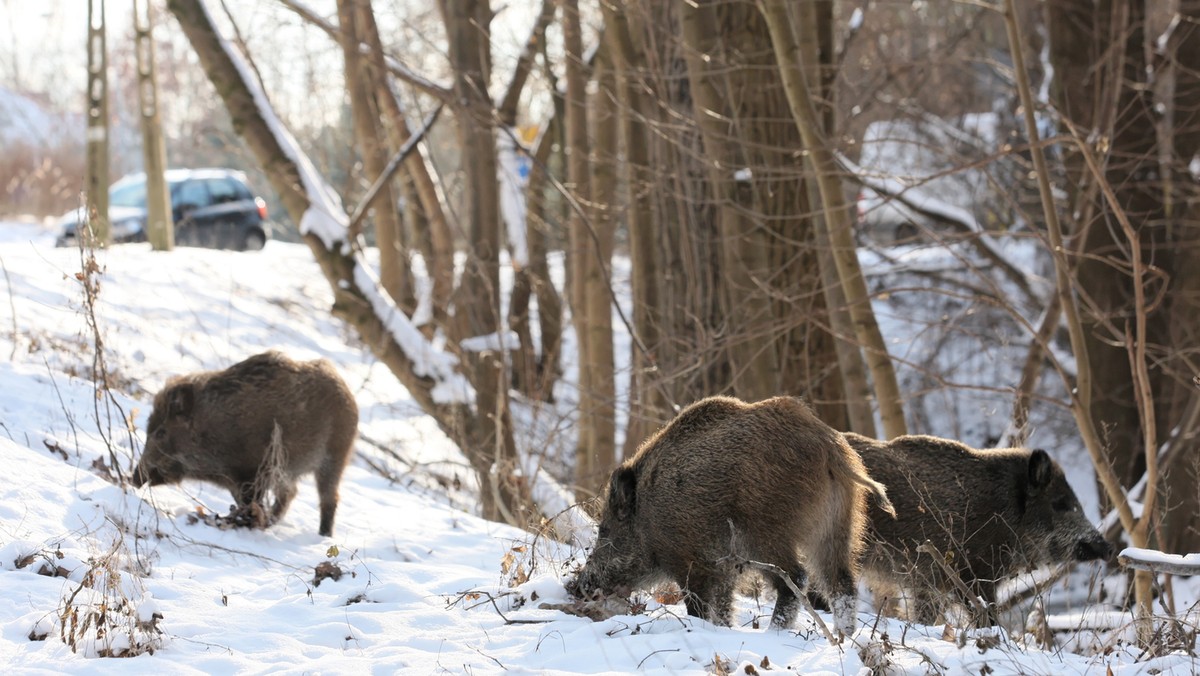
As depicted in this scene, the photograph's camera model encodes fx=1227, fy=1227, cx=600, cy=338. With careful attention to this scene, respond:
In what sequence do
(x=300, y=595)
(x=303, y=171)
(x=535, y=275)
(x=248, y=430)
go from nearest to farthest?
(x=300, y=595) < (x=248, y=430) < (x=303, y=171) < (x=535, y=275)

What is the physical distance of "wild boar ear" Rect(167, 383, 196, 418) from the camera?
692cm

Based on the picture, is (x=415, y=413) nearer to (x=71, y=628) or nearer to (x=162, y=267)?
(x=162, y=267)

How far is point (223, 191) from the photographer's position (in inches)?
1150

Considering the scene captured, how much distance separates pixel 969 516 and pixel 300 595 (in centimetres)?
304

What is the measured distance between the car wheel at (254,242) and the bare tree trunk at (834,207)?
22.6m

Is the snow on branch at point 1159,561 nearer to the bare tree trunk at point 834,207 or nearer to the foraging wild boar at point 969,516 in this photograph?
the foraging wild boar at point 969,516

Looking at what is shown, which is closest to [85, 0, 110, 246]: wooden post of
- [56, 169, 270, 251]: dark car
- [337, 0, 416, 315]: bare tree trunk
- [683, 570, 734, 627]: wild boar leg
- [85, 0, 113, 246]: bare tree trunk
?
[85, 0, 113, 246]: bare tree trunk

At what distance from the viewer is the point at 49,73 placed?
163 ft

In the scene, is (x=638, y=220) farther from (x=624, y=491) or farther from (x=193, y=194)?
(x=193, y=194)

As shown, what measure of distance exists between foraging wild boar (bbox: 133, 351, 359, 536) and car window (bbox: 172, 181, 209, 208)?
75.5 ft

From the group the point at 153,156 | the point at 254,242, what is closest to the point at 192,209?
the point at 254,242

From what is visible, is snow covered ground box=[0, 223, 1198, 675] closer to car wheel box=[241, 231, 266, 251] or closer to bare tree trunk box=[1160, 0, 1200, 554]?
bare tree trunk box=[1160, 0, 1200, 554]

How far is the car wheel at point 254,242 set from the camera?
28828 millimetres

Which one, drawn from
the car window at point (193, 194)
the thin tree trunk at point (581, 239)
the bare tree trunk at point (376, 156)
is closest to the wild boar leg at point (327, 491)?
the thin tree trunk at point (581, 239)
